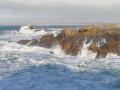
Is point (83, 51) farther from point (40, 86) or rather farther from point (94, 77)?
point (40, 86)

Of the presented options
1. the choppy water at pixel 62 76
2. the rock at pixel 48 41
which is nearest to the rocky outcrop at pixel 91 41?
the rock at pixel 48 41

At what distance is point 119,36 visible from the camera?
1608cm

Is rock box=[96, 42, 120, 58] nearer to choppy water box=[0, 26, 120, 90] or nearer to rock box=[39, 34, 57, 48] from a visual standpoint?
choppy water box=[0, 26, 120, 90]

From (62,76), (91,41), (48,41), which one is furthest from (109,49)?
(48,41)

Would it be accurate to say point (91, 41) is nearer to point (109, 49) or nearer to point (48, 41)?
point (109, 49)

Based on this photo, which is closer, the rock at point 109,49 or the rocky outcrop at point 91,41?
the rock at point 109,49

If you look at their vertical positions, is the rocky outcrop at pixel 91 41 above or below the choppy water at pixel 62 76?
above

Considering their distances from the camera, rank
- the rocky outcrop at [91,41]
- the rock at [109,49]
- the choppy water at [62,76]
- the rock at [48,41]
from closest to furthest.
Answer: the choppy water at [62,76] < the rock at [109,49] < the rocky outcrop at [91,41] < the rock at [48,41]

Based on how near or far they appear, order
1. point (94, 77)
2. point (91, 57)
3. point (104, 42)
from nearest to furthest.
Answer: point (94, 77) → point (91, 57) → point (104, 42)

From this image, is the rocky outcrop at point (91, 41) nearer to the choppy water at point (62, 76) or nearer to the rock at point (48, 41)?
the rock at point (48, 41)

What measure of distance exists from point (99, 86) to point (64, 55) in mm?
8316

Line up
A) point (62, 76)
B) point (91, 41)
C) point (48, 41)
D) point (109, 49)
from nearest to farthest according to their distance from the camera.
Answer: point (62, 76) → point (109, 49) → point (91, 41) → point (48, 41)

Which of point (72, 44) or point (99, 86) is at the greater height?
point (72, 44)

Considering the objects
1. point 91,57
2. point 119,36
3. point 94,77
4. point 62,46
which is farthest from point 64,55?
point 94,77
